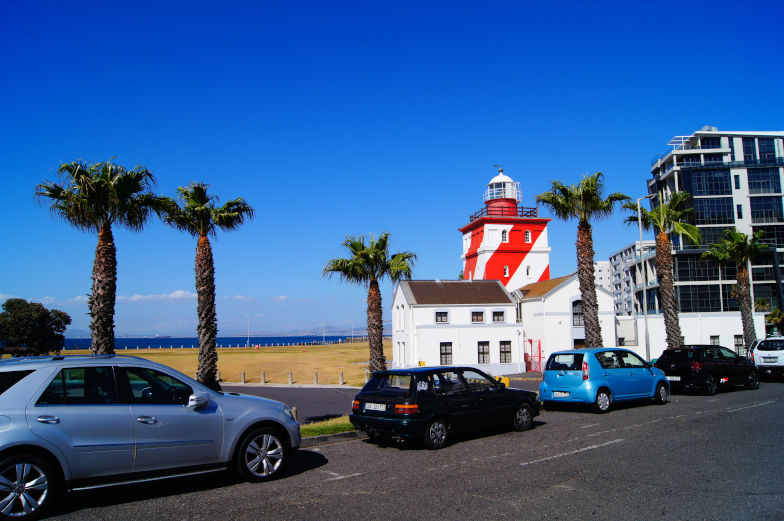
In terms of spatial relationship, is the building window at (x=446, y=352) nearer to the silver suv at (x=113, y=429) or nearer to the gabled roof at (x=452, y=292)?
the gabled roof at (x=452, y=292)

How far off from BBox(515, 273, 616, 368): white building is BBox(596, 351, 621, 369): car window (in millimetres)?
24096

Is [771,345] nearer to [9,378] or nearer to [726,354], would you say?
[726,354]

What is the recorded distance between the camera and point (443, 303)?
124 ft

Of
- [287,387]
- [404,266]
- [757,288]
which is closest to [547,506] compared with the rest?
[404,266]

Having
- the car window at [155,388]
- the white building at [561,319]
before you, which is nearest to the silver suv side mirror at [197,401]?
the car window at [155,388]

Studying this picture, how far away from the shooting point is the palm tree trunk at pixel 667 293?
94.9ft

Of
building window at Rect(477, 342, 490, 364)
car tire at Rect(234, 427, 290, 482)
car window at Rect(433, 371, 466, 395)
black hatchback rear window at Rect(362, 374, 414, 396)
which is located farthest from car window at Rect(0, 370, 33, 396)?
building window at Rect(477, 342, 490, 364)

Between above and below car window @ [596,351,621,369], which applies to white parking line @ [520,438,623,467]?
below

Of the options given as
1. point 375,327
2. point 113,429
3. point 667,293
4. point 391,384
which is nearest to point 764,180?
point 667,293

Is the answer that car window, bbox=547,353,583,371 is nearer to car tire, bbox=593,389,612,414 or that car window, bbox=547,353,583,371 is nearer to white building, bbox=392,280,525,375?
car tire, bbox=593,389,612,414

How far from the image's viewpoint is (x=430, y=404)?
10.2 meters

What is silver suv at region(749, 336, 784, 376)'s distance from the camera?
22.7 m

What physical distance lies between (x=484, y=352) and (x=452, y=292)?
477 centimetres

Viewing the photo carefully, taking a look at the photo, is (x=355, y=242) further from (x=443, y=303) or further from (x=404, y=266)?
(x=443, y=303)
